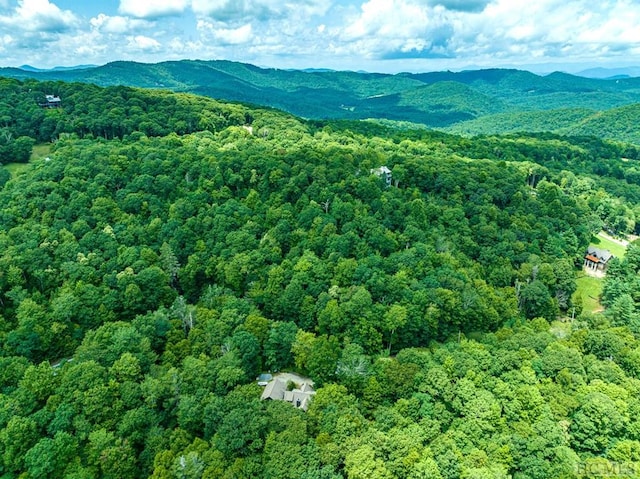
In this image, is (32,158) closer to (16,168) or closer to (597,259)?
(16,168)

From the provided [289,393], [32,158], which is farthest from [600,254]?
[32,158]

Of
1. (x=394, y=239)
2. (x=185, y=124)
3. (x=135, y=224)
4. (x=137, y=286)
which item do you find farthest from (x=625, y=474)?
(x=185, y=124)

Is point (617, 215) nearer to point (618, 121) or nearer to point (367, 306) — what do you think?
point (367, 306)

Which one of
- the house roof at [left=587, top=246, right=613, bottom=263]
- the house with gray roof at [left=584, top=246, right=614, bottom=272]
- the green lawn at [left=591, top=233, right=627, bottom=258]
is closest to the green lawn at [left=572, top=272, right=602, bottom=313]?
the house with gray roof at [left=584, top=246, right=614, bottom=272]

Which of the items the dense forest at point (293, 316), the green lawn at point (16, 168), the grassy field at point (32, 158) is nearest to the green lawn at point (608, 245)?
the dense forest at point (293, 316)

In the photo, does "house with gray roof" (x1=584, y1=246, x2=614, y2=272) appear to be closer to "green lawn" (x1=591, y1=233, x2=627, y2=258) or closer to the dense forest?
the dense forest
